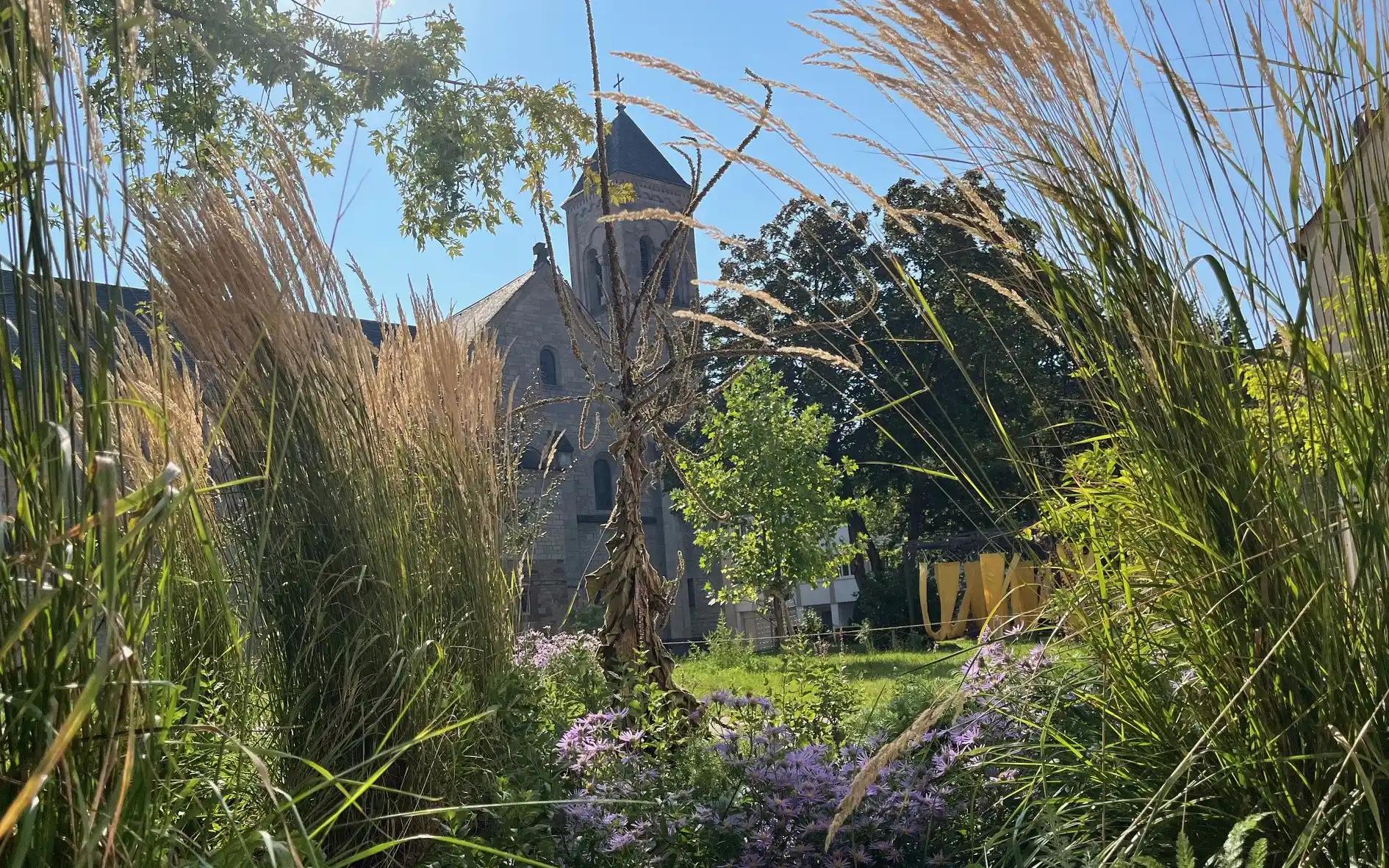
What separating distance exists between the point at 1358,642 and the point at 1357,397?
0.33 m

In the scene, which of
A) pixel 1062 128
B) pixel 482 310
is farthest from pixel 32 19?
pixel 482 310

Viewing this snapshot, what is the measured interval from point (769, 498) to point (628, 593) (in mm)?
13884

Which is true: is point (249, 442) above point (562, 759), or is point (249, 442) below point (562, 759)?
above

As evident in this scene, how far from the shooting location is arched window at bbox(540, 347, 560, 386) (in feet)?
92.6

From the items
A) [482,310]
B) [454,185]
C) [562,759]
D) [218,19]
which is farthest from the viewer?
[482,310]

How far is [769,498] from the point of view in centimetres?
1789

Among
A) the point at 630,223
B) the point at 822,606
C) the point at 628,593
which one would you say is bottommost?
the point at 822,606

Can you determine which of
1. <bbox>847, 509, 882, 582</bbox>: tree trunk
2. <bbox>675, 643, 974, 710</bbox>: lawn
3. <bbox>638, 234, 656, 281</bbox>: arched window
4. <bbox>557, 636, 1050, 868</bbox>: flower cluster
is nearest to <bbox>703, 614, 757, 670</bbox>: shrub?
<bbox>675, 643, 974, 710</bbox>: lawn

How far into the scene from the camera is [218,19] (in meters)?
6.67

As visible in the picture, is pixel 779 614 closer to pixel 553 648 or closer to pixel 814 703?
pixel 553 648

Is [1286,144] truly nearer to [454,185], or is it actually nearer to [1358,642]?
[1358,642]

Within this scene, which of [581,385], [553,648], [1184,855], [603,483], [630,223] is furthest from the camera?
[630,223]

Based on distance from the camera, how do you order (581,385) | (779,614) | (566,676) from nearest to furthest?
1. (566,676)
2. (779,614)
3. (581,385)

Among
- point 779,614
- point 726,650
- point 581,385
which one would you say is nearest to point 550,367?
A: point 581,385
